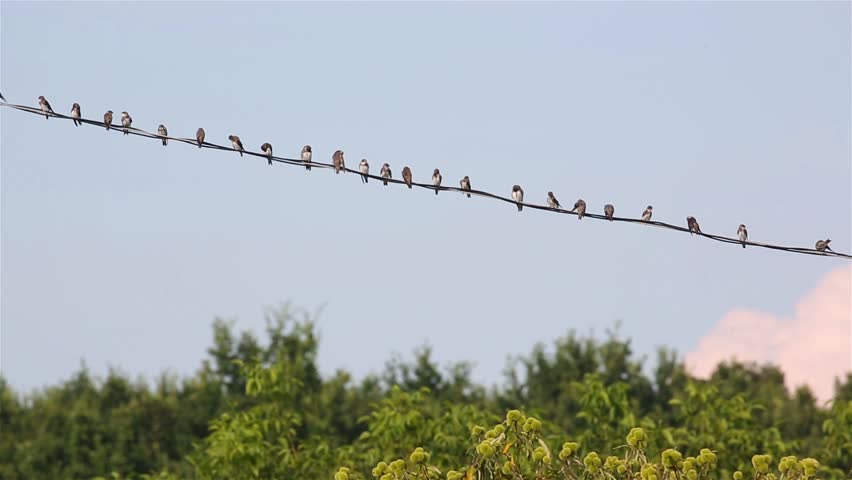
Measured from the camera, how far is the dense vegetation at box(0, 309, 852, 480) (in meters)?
22.3

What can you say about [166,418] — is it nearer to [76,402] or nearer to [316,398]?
[76,402]

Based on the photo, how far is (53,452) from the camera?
4428 cm

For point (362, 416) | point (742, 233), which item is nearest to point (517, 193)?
point (742, 233)

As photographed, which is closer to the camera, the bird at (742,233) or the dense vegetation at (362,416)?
the bird at (742,233)

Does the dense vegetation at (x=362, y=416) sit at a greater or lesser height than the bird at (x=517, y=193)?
lesser

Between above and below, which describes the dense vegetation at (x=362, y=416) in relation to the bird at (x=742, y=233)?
below

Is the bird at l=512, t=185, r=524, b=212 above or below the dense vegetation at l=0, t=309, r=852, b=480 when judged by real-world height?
above

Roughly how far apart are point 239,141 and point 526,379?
32.7 metres

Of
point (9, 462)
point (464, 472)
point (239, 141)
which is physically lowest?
point (9, 462)

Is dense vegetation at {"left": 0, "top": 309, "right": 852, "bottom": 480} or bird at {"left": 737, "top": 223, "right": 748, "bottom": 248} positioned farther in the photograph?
dense vegetation at {"left": 0, "top": 309, "right": 852, "bottom": 480}

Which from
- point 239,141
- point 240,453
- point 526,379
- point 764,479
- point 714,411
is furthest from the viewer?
point 526,379

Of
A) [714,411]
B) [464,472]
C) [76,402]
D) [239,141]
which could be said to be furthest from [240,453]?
[76,402]

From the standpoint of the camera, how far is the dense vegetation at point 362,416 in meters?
22.3

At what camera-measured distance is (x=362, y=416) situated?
1607 inches
